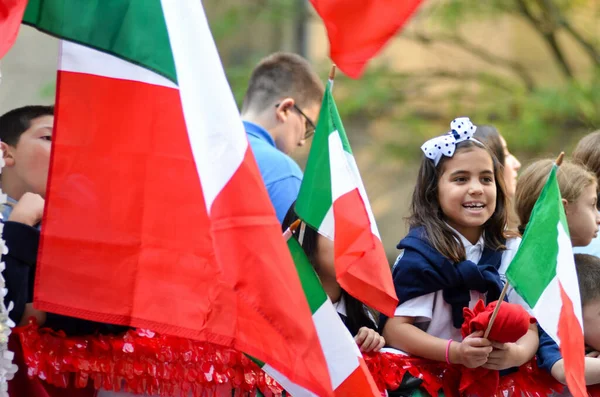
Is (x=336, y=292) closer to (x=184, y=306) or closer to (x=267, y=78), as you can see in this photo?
(x=184, y=306)

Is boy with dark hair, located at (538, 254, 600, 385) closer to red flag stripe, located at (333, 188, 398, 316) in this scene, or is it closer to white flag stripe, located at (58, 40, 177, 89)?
red flag stripe, located at (333, 188, 398, 316)

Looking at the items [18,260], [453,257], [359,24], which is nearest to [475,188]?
[453,257]

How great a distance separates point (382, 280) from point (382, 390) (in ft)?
1.74

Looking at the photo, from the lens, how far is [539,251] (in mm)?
4121

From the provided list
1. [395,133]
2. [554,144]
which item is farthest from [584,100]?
[395,133]

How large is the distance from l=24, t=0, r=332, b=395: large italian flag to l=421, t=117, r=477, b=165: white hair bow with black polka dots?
4.30 feet

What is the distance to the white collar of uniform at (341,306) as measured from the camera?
457 centimetres

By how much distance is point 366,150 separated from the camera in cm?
1506

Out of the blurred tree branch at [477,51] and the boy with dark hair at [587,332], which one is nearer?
the boy with dark hair at [587,332]

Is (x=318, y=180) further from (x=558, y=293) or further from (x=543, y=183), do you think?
(x=543, y=183)

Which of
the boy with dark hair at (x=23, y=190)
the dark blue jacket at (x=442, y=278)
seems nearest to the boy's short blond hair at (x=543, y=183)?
the dark blue jacket at (x=442, y=278)

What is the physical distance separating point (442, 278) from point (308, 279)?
63 centimetres

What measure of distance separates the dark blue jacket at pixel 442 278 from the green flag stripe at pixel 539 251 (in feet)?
1.26

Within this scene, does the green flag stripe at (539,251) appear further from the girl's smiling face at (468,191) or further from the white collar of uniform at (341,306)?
the white collar of uniform at (341,306)
